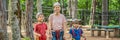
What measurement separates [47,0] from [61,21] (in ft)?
97.1

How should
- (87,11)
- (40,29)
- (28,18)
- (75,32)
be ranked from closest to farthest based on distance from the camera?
(40,29) → (75,32) → (28,18) → (87,11)

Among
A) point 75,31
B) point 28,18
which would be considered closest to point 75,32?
point 75,31

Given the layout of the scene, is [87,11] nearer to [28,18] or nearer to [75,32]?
[28,18]

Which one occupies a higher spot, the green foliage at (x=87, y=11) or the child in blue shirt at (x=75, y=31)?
the child in blue shirt at (x=75, y=31)

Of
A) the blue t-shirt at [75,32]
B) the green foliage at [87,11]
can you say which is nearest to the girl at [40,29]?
the blue t-shirt at [75,32]

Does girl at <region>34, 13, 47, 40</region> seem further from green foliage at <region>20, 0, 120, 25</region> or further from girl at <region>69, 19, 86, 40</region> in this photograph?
green foliage at <region>20, 0, 120, 25</region>

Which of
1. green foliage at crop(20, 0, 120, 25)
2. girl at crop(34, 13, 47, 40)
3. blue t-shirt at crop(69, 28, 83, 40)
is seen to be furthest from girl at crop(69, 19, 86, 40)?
green foliage at crop(20, 0, 120, 25)

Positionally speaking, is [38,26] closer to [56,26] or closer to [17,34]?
[56,26]

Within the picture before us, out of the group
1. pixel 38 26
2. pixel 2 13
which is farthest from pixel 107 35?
pixel 38 26

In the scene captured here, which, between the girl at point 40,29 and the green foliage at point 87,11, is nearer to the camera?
the girl at point 40,29

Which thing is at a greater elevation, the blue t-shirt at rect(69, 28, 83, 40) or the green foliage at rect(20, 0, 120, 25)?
the blue t-shirt at rect(69, 28, 83, 40)

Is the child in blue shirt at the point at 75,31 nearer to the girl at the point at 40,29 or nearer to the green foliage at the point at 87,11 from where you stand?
the girl at the point at 40,29

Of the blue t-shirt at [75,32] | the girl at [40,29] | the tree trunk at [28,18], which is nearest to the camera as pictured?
the girl at [40,29]

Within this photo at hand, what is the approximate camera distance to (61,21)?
7.38 metres
